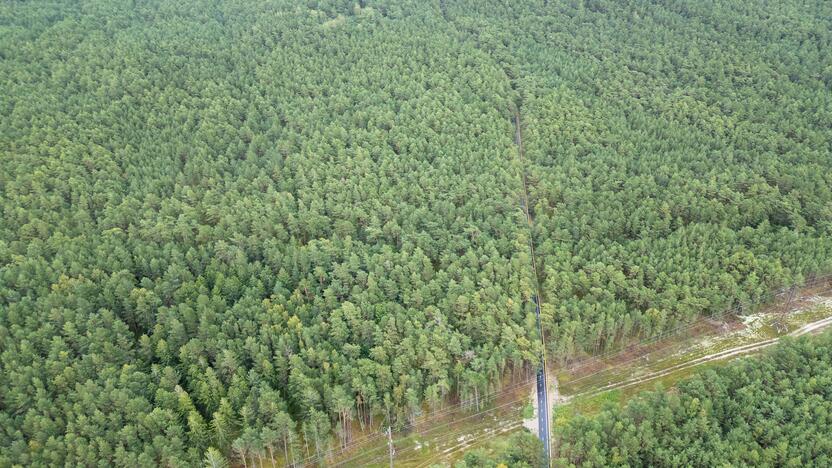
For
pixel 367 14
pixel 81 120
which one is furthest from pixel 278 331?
pixel 367 14

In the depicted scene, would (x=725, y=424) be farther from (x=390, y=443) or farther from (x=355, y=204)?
(x=355, y=204)

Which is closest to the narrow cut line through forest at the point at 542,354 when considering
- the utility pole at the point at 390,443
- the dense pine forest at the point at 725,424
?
the dense pine forest at the point at 725,424

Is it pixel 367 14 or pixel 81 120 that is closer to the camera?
pixel 81 120

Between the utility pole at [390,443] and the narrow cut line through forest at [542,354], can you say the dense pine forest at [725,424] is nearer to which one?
the narrow cut line through forest at [542,354]

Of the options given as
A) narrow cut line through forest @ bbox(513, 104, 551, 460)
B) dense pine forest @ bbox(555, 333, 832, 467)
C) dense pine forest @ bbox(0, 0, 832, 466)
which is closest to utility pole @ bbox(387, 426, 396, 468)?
dense pine forest @ bbox(0, 0, 832, 466)

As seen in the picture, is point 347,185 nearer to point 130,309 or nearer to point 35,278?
point 130,309

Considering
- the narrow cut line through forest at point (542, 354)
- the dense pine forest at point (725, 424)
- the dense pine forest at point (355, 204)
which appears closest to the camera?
the dense pine forest at point (725, 424)
